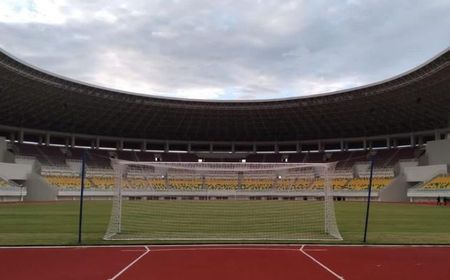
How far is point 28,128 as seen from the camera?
7575 centimetres

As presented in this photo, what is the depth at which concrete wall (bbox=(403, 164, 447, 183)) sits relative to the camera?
5906cm

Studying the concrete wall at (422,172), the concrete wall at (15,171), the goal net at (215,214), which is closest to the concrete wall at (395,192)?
the concrete wall at (422,172)

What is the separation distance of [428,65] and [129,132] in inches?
2106

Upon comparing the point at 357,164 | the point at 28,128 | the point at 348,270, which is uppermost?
the point at 28,128

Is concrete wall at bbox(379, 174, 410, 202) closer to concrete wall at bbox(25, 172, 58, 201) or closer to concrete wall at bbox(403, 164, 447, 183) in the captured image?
concrete wall at bbox(403, 164, 447, 183)

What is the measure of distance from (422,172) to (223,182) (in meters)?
31.2

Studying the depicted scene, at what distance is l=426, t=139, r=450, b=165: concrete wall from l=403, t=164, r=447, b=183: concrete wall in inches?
106

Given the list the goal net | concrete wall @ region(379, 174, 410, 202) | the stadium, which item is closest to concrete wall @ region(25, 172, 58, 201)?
the stadium

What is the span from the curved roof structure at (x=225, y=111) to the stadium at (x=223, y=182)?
0.96ft

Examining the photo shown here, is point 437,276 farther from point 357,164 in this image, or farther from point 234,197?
point 357,164

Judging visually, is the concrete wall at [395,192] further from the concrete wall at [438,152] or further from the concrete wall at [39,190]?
the concrete wall at [39,190]

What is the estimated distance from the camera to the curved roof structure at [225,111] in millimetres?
53719

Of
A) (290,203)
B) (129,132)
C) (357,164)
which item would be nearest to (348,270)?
(290,203)

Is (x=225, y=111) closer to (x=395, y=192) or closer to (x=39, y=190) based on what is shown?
(x=395, y=192)
